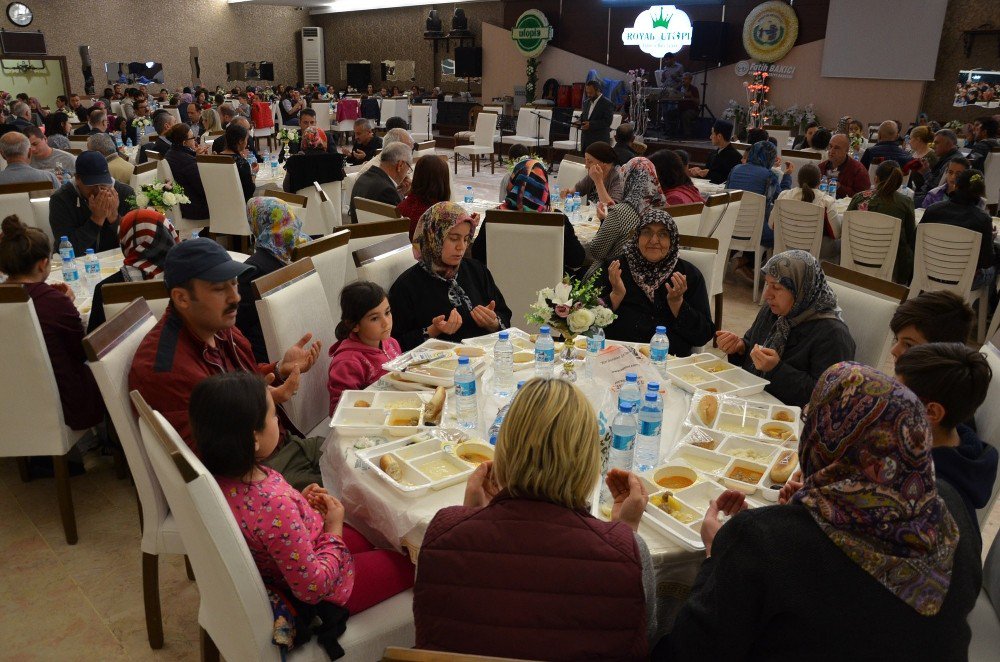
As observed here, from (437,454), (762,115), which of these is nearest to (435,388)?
(437,454)

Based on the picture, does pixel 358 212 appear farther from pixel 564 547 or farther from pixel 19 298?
pixel 564 547

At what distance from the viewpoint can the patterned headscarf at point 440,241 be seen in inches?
133

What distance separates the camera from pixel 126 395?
2326 mm

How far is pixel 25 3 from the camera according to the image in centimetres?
1727

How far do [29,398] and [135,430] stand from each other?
983 millimetres

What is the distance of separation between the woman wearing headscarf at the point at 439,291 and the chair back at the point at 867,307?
5.10 feet

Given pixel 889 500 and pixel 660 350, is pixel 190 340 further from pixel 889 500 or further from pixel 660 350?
pixel 889 500

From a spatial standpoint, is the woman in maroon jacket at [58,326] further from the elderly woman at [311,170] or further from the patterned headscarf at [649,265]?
the elderly woman at [311,170]

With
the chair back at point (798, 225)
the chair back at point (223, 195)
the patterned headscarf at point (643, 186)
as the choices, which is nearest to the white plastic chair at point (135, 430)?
the patterned headscarf at point (643, 186)

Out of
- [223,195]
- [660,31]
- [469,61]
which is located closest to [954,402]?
[223,195]

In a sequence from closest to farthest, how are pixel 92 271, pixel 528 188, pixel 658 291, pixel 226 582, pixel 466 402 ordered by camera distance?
pixel 226 582, pixel 466 402, pixel 658 291, pixel 92 271, pixel 528 188

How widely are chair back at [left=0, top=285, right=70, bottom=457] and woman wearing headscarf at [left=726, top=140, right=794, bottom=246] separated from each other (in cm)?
549

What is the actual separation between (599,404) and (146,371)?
1.46 meters

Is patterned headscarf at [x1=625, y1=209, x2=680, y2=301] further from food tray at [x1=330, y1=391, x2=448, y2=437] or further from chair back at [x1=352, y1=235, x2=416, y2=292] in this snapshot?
food tray at [x1=330, y1=391, x2=448, y2=437]
